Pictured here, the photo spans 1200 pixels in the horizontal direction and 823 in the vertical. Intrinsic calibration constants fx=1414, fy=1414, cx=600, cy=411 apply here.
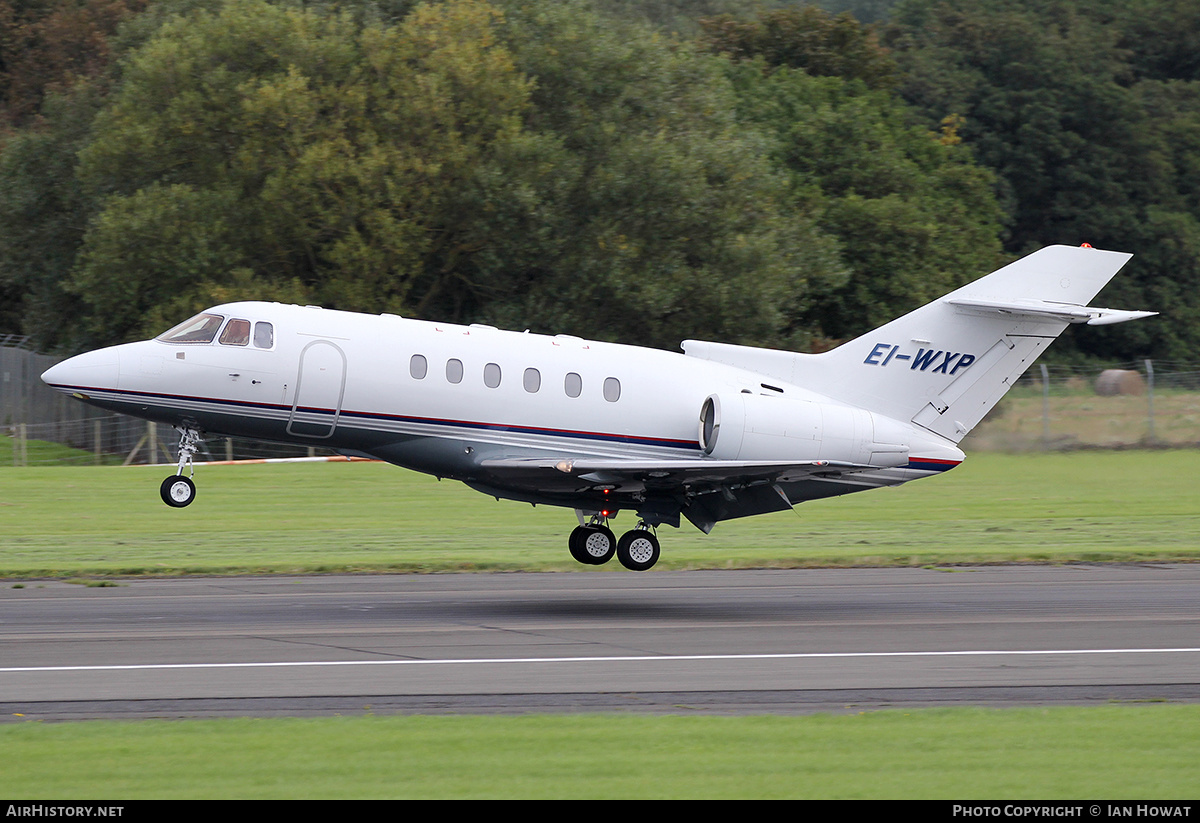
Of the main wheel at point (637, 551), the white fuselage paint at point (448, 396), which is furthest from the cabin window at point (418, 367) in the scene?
the main wheel at point (637, 551)

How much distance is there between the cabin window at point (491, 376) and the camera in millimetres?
20312

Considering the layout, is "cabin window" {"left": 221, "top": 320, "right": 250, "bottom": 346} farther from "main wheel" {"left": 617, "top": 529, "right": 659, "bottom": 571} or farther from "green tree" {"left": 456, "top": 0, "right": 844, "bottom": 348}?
"green tree" {"left": 456, "top": 0, "right": 844, "bottom": 348}

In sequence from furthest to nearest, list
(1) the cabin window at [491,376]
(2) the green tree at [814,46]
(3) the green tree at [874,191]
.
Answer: (2) the green tree at [814,46]
(3) the green tree at [874,191]
(1) the cabin window at [491,376]

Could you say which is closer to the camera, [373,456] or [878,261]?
[373,456]

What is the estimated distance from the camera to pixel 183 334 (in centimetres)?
1981

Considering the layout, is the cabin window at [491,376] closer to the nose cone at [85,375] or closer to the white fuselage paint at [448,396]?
the white fuselage paint at [448,396]

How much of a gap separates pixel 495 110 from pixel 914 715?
113 feet

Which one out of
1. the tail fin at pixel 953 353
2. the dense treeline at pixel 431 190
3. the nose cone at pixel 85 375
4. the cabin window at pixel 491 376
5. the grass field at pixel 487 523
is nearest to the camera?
the nose cone at pixel 85 375

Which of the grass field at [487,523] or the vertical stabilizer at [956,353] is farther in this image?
the grass field at [487,523]

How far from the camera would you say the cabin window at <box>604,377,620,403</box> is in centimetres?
2094

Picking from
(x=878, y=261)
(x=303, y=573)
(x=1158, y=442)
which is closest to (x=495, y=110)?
(x=878, y=261)

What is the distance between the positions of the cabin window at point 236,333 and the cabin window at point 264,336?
4.8 inches

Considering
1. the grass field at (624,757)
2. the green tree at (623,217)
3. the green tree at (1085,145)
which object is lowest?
the grass field at (624,757)

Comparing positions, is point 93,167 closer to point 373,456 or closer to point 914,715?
point 373,456
